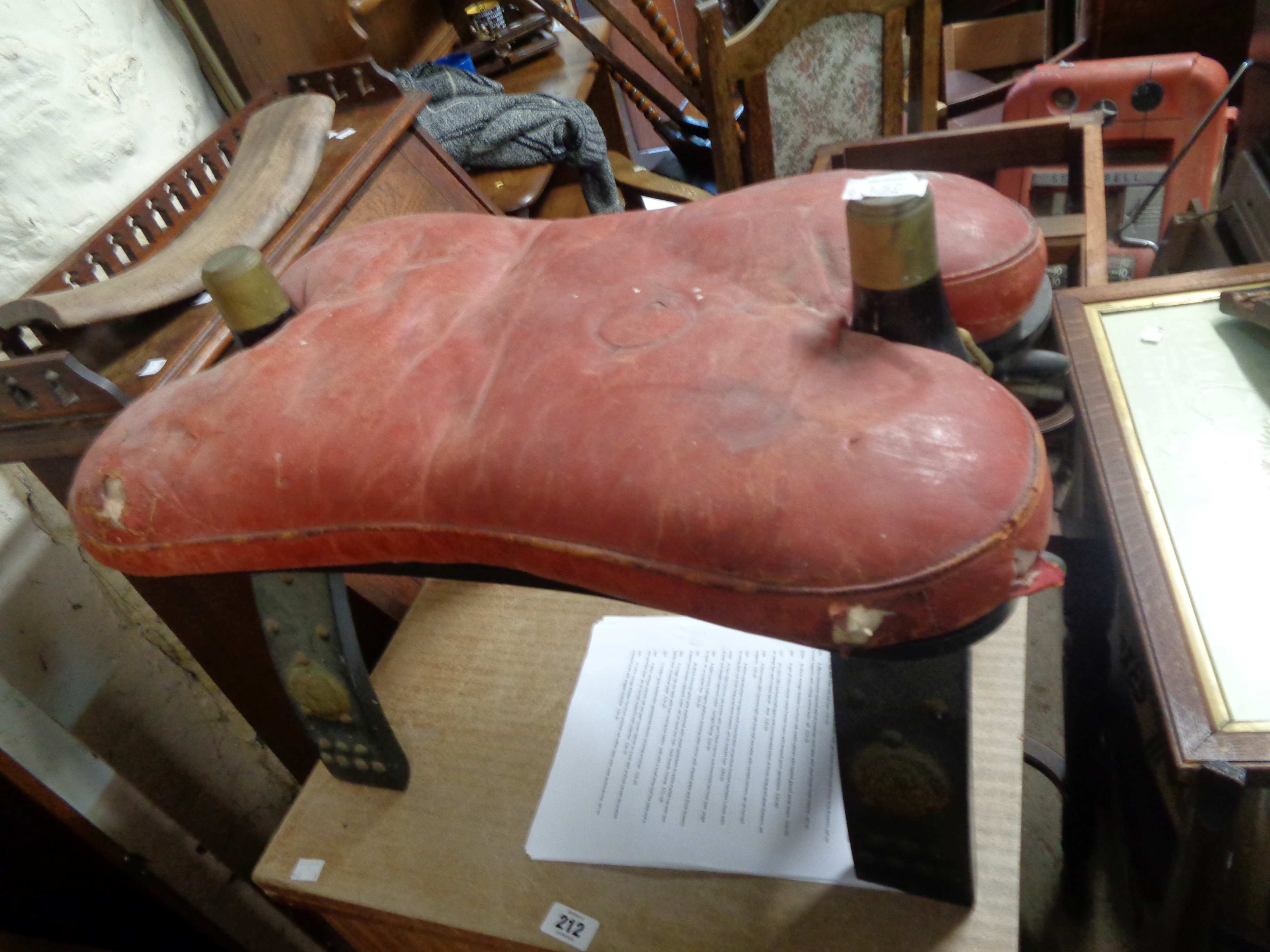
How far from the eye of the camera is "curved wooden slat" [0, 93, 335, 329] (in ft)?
2.72

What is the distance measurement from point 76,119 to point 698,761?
119 centimetres

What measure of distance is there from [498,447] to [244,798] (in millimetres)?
1184

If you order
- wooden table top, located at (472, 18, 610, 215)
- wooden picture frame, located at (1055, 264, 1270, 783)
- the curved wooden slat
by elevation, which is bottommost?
wooden picture frame, located at (1055, 264, 1270, 783)

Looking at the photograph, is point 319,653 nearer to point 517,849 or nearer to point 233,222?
point 517,849

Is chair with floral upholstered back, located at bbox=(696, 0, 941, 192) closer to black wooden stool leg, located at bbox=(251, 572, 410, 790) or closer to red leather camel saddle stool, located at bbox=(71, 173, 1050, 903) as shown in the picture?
red leather camel saddle stool, located at bbox=(71, 173, 1050, 903)

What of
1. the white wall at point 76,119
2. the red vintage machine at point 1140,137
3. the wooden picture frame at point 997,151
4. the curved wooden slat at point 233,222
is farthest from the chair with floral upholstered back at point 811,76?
the white wall at point 76,119

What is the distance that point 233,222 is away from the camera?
100 centimetres

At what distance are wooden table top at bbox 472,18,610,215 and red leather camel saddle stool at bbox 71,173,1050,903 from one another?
95 centimetres

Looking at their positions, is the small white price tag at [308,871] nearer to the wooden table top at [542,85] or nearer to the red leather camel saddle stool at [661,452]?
the red leather camel saddle stool at [661,452]

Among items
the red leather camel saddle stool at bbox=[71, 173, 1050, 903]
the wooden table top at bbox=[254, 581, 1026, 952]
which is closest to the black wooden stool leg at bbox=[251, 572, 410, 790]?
the red leather camel saddle stool at bbox=[71, 173, 1050, 903]

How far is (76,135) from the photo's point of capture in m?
1.12

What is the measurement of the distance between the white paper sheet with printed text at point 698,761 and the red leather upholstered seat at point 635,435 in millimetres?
404

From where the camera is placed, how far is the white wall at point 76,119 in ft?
3.38

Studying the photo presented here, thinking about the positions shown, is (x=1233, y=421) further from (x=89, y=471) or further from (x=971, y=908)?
(x=89, y=471)
